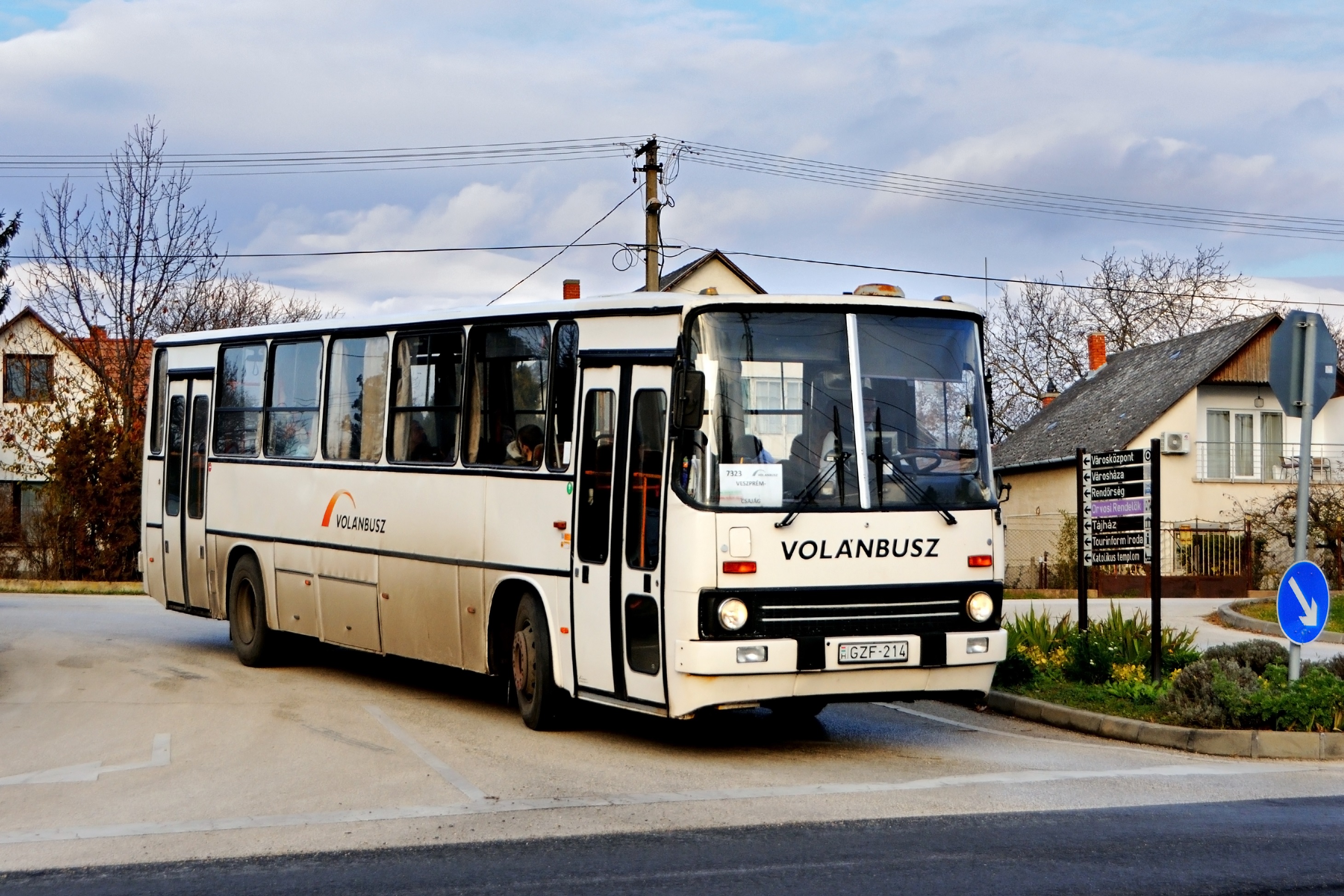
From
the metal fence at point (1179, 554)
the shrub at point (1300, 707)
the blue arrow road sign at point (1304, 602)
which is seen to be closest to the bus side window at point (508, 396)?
the shrub at point (1300, 707)

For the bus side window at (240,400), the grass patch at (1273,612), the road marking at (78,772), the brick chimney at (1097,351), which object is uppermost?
the brick chimney at (1097,351)

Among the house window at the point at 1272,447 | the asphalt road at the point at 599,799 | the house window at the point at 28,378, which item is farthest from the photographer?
the house window at the point at 1272,447

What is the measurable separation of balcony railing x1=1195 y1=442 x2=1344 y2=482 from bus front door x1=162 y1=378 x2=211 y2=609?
3281cm

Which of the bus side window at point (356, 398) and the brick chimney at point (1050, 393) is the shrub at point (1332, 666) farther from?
the brick chimney at point (1050, 393)

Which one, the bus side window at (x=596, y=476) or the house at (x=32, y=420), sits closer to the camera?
the bus side window at (x=596, y=476)

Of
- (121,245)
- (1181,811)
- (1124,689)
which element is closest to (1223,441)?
(121,245)

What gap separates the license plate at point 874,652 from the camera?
10039 millimetres

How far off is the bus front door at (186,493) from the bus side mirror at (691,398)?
8.43m

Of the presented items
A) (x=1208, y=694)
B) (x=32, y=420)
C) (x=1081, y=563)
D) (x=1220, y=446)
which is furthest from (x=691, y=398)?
(x=1220, y=446)

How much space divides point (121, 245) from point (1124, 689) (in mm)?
30438

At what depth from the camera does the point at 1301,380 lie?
1216cm

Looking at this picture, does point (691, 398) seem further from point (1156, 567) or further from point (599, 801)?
point (1156, 567)

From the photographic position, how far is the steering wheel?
10414mm

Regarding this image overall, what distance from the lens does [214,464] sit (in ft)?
54.3
